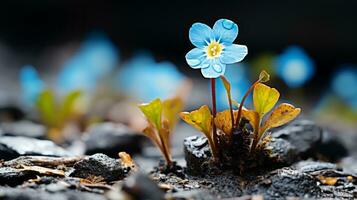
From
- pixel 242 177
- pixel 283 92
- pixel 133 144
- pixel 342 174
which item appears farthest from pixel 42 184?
pixel 283 92

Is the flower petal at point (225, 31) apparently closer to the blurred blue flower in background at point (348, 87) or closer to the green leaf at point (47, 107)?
the green leaf at point (47, 107)

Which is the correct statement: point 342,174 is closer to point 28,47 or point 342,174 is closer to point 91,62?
point 91,62

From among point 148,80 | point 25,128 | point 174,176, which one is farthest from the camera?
point 148,80

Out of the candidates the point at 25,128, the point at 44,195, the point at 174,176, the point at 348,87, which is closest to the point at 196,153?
the point at 174,176

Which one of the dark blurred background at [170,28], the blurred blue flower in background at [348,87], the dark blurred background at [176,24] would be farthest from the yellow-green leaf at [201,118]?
the dark blurred background at [176,24]

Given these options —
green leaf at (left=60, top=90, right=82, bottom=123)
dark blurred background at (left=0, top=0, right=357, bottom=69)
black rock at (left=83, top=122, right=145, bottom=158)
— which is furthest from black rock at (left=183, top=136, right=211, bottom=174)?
dark blurred background at (left=0, top=0, right=357, bottom=69)

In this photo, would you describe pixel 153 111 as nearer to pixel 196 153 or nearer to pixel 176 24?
pixel 196 153
